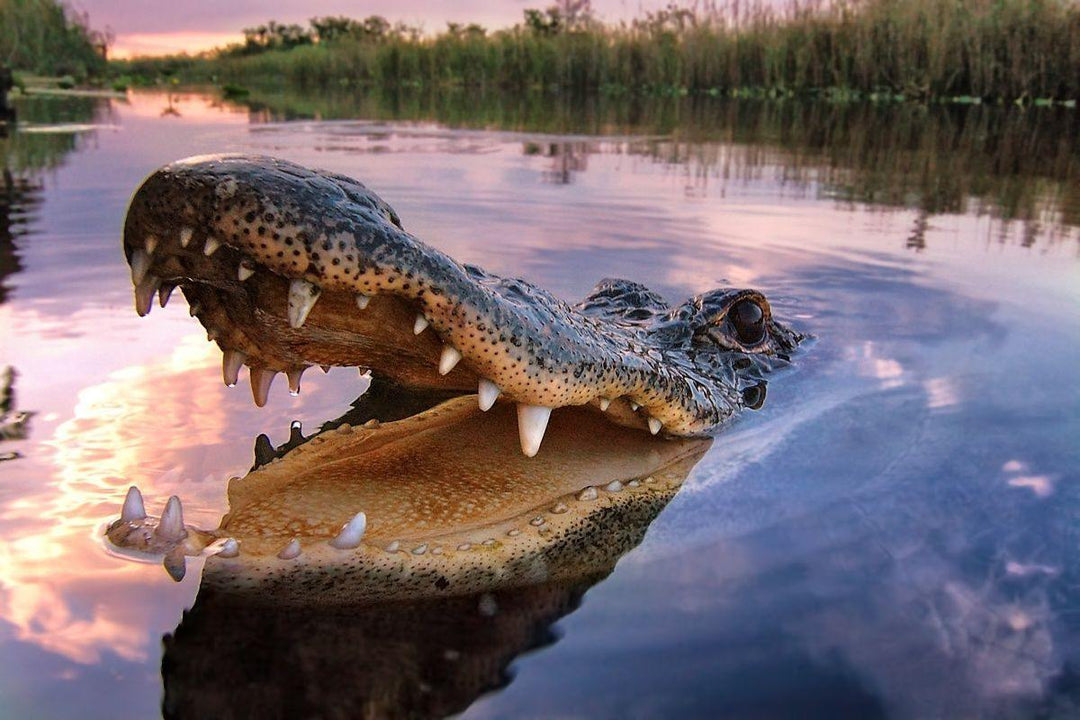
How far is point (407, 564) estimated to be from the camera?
6.41 ft

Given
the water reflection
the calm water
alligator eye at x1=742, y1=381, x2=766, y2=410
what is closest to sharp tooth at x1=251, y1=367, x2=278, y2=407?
the calm water

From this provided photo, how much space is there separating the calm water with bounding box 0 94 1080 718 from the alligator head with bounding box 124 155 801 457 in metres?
0.42

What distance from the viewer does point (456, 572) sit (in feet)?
6.50

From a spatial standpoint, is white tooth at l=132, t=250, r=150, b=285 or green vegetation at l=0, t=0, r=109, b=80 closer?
white tooth at l=132, t=250, r=150, b=285

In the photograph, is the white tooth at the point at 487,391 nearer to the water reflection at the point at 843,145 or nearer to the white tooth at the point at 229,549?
the white tooth at the point at 229,549

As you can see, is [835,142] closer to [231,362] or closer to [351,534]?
[231,362]

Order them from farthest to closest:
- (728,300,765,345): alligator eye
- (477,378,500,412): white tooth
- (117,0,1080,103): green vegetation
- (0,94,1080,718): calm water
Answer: (117,0,1080,103): green vegetation < (728,300,765,345): alligator eye < (477,378,500,412): white tooth < (0,94,1080,718): calm water

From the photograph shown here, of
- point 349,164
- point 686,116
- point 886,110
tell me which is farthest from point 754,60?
point 349,164

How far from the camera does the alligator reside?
5.49 ft

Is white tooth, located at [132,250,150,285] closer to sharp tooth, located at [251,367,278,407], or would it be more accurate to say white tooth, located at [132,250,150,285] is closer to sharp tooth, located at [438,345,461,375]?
sharp tooth, located at [251,367,278,407]

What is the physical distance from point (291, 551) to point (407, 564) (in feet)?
0.81

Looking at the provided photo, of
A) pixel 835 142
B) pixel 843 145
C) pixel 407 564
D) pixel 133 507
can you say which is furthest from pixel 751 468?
pixel 835 142

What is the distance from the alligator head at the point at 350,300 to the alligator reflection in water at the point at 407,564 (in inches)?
7.0

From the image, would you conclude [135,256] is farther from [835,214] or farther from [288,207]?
[835,214]
